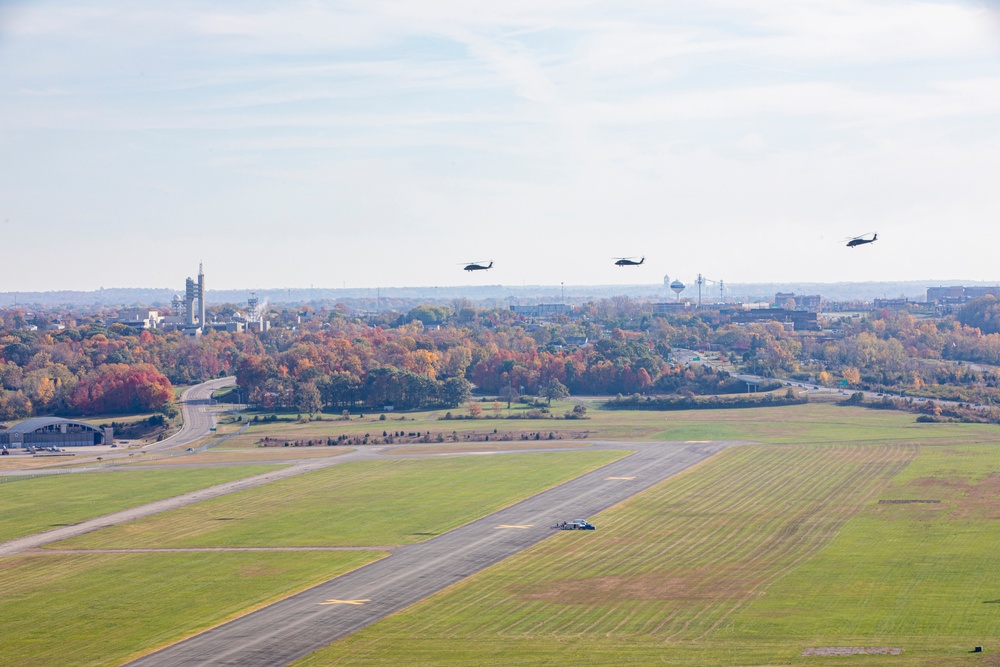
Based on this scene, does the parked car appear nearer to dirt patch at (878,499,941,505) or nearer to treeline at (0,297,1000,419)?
dirt patch at (878,499,941,505)

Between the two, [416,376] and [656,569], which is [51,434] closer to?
[416,376]

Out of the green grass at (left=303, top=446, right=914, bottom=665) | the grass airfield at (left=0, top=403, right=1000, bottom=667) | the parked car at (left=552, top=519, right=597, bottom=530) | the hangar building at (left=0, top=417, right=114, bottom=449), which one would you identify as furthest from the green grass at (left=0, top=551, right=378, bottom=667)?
the hangar building at (left=0, top=417, right=114, bottom=449)

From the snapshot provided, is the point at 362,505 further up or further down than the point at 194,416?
further down

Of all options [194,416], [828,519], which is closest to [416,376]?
[194,416]

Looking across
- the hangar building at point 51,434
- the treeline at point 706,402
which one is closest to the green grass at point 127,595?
the hangar building at point 51,434

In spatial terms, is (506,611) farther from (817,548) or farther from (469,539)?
(817,548)
